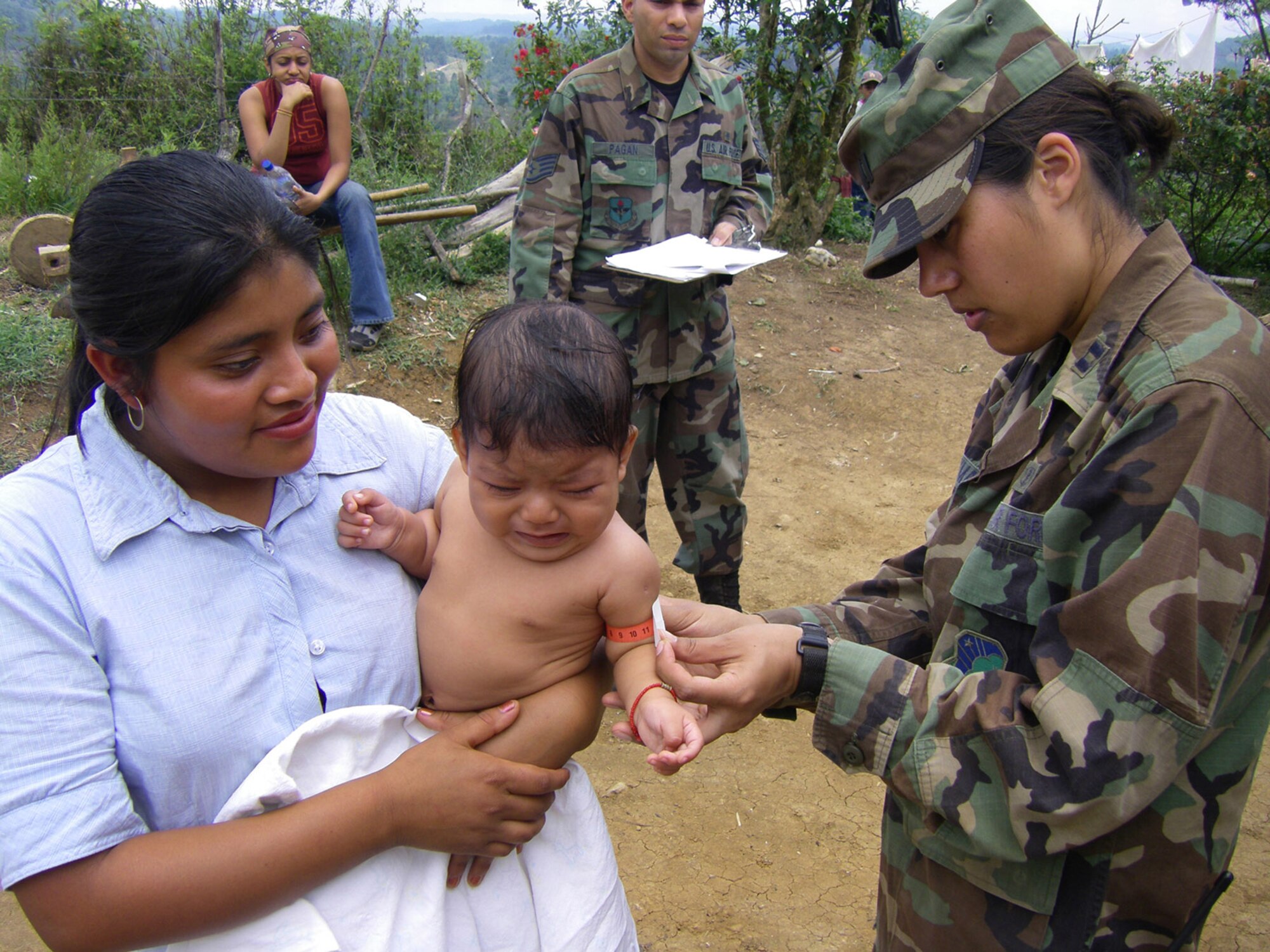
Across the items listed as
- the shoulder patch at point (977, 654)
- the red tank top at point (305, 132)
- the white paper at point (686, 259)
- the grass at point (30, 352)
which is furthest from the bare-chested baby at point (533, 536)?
the red tank top at point (305, 132)

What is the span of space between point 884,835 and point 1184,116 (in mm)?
9147

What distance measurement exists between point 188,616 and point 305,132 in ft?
19.2

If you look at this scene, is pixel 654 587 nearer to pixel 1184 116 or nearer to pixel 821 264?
pixel 821 264

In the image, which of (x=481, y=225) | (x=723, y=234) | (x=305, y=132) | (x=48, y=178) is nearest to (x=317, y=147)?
(x=305, y=132)

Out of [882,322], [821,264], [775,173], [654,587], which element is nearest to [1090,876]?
[654,587]

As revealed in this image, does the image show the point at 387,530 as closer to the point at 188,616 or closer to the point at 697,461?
the point at 188,616

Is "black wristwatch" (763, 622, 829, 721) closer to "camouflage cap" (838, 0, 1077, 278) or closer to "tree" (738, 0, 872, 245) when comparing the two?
"camouflage cap" (838, 0, 1077, 278)

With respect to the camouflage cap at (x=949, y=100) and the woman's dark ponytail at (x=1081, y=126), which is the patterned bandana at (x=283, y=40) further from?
the woman's dark ponytail at (x=1081, y=126)

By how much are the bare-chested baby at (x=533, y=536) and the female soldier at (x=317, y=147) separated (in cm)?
500

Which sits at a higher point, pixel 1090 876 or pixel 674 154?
pixel 674 154

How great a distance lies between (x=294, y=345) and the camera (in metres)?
1.51

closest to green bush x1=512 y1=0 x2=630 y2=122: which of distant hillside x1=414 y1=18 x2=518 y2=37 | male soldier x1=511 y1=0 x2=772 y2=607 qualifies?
male soldier x1=511 y1=0 x2=772 y2=607

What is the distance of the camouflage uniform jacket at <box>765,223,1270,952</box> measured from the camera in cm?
126

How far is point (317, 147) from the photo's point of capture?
21.2 ft
